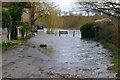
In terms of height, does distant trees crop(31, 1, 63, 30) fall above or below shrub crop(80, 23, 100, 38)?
above

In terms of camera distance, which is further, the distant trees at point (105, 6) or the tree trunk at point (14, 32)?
the tree trunk at point (14, 32)

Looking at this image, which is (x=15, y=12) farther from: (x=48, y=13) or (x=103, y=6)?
(x=48, y=13)

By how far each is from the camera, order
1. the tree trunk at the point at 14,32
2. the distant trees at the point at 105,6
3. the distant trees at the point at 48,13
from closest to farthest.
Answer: the distant trees at the point at 105,6, the tree trunk at the point at 14,32, the distant trees at the point at 48,13

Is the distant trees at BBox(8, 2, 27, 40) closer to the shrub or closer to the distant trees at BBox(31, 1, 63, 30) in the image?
the shrub

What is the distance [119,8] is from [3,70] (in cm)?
652

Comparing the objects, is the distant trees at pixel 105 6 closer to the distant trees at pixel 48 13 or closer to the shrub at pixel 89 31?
the shrub at pixel 89 31

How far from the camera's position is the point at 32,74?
7.09 meters

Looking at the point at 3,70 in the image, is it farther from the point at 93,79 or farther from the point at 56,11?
the point at 56,11

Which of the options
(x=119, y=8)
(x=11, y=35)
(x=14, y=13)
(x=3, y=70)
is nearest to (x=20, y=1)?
(x=14, y=13)

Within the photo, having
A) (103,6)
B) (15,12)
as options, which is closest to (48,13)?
(15,12)

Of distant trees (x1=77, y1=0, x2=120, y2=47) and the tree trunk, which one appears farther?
the tree trunk

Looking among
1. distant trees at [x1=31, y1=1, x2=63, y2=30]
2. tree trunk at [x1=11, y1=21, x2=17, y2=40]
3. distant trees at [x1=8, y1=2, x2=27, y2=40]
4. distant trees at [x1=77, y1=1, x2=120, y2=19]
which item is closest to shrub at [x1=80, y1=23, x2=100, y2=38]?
distant trees at [x1=31, y1=1, x2=63, y2=30]

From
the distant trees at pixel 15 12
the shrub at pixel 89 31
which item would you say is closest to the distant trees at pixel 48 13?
the shrub at pixel 89 31

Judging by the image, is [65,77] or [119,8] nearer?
[65,77]
